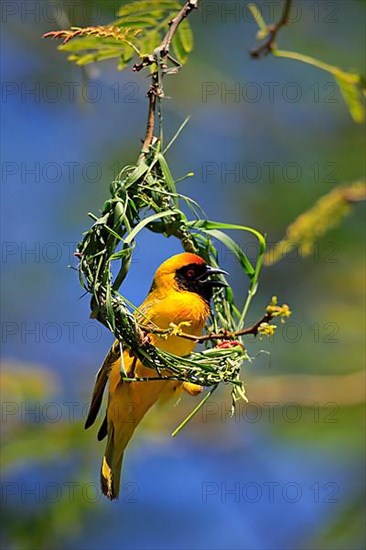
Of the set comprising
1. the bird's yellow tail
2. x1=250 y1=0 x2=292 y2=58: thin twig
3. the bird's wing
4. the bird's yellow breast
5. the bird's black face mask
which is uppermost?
x1=250 y1=0 x2=292 y2=58: thin twig

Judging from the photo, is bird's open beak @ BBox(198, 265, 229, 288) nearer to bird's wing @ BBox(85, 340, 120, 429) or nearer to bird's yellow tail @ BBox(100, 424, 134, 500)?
bird's wing @ BBox(85, 340, 120, 429)

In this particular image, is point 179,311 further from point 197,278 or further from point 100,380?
point 100,380

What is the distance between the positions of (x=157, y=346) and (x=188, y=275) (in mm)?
285

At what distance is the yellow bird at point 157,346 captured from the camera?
297cm

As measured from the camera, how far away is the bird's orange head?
10.2 ft

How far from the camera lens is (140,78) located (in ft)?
22.5

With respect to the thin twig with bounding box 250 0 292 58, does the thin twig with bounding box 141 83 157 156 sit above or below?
below

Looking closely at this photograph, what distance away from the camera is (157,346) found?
9.79 ft

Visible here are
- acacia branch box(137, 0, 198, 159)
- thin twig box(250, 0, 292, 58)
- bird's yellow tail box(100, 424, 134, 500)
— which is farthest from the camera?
bird's yellow tail box(100, 424, 134, 500)

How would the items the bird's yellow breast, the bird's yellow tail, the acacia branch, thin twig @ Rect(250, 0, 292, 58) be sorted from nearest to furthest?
the acacia branch
thin twig @ Rect(250, 0, 292, 58)
the bird's yellow breast
the bird's yellow tail

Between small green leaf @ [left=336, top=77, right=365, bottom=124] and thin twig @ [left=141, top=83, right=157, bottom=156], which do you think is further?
small green leaf @ [left=336, top=77, right=365, bottom=124]

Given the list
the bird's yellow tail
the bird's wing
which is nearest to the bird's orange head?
the bird's wing

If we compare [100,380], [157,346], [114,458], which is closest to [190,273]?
[157,346]

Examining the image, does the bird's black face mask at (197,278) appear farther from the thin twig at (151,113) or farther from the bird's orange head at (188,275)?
the thin twig at (151,113)
